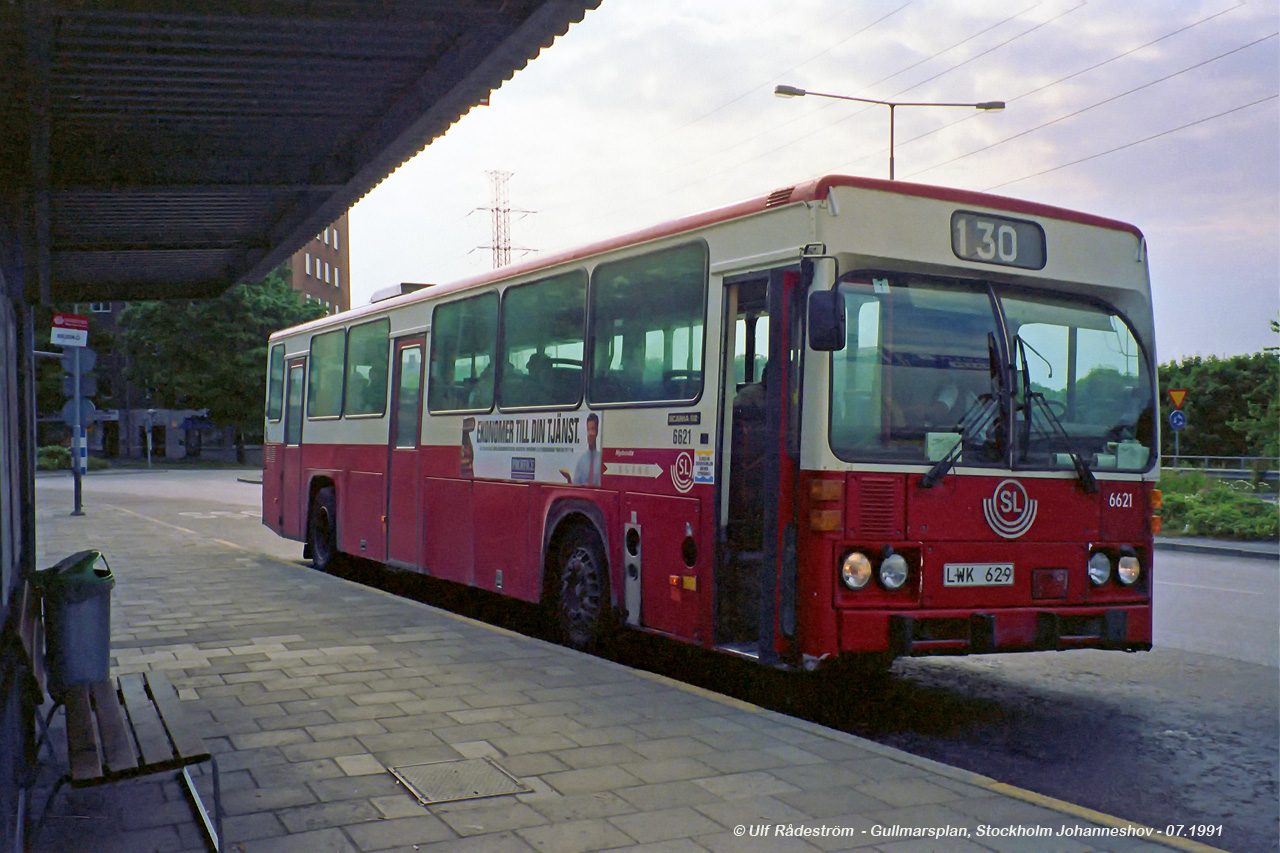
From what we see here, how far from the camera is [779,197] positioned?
7.00m

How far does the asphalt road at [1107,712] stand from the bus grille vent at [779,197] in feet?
9.99

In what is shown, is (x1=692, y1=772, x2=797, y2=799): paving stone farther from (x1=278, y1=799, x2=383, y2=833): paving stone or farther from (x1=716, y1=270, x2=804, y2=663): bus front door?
(x1=716, y1=270, x2=804, y2=663): bus front door

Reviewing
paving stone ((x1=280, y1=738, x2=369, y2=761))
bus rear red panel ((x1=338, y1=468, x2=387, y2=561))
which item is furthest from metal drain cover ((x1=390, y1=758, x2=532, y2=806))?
bus rear red panel ((x1=338, y1=468, x2=387, y2=561))

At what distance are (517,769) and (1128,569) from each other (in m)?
4.12

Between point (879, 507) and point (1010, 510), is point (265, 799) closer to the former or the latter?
point (879, 507)

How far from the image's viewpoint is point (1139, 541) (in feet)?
24.3

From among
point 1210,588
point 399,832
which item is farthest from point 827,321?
point 1210,588

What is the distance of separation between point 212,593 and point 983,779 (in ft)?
26.5

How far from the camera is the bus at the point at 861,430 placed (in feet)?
22.0

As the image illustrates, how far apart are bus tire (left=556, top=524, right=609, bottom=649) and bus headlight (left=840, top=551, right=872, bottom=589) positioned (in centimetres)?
251

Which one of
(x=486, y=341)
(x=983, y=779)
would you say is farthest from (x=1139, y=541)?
(x=486, y=341)

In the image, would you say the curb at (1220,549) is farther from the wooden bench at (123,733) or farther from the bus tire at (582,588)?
the wooden bench at (123,733)

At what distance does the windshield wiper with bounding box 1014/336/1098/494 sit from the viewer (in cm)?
706

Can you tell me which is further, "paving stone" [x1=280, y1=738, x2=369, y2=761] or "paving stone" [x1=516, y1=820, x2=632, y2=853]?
"paving stone" [x1=280, y1=738, x2=369, y2=761]
